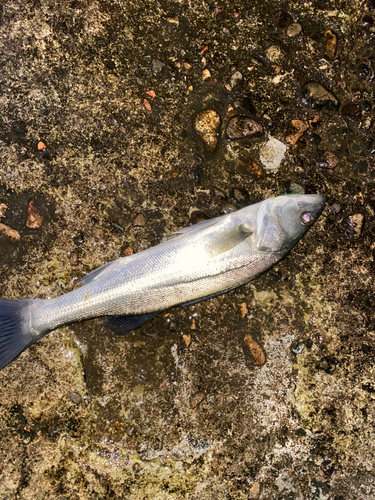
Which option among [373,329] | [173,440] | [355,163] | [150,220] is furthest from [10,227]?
[373,329]

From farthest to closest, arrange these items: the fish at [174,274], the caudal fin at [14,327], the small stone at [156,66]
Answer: the small stone at [156,66] → the caudal fin at [14,327] → the fish at [174,274]

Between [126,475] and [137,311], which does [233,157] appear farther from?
[126,475]

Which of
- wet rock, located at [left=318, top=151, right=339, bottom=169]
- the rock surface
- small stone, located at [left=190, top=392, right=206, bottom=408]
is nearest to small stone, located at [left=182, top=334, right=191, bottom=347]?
the rock surface

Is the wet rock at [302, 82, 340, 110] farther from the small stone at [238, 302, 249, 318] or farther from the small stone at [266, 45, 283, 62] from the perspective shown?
the small stone at [238, 302, 249, 318]

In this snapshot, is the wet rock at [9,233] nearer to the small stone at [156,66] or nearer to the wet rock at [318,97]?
the small stone at [156,66]

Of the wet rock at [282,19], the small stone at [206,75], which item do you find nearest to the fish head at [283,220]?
the small stone at [206,75]
